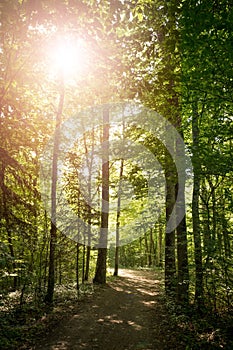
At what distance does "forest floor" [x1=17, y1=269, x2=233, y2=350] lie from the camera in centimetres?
718

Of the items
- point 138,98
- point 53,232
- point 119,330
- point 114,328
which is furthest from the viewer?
point 53,232

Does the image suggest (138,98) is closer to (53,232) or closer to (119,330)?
(119,330)

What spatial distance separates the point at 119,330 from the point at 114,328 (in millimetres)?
264

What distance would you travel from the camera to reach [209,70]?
636 cm

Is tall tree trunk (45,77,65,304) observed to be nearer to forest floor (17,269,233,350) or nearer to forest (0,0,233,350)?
forest (0,0,233,350)

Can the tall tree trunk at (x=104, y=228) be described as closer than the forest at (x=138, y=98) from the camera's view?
No

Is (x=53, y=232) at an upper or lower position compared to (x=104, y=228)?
lower

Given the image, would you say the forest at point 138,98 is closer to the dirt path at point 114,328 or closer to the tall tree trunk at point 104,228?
the dirt path at point 114,328

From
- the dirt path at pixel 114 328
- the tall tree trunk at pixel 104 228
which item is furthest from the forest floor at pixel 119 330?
the tall tree trunk at pixel 104 228

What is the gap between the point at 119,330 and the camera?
867 cm

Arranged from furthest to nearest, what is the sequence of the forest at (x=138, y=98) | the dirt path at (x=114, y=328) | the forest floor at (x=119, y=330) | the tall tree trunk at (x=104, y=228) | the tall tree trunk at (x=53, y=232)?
the tall tree trunk at (x=104, y=228)
the tall tree trunk at (x=53, y=232)
the dirt path at (x=114, y=328)
the forest floor at (x=119, y=330)
the forest at (x=138, y=98)

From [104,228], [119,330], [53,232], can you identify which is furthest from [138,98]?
[104,228]

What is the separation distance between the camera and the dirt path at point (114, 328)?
7.33m

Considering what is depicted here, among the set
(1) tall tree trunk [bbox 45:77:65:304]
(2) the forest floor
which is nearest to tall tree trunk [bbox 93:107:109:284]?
(2) the forest floor
